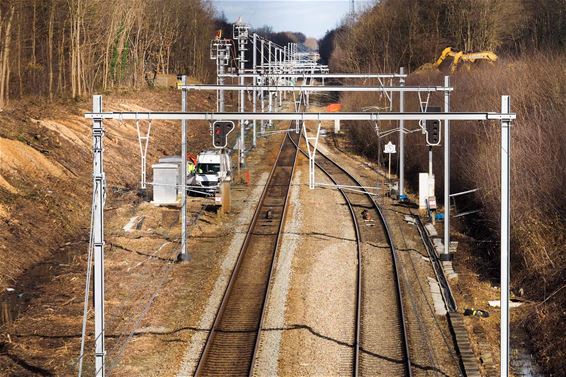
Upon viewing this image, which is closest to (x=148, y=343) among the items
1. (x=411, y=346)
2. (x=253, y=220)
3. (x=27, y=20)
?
(x=411, y=346)

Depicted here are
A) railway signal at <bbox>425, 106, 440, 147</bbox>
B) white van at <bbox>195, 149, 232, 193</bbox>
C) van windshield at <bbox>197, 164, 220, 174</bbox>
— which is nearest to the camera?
railway signal at <bbox>425, 106, 440, 147</bbox>

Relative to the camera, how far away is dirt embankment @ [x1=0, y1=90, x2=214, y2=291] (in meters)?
19.9

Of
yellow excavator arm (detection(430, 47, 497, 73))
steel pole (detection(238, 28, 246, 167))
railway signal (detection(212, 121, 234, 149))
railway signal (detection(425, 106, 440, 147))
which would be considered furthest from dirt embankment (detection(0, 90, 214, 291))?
yellow excavator arm (detection(430, 47, 497, 73))

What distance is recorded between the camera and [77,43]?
3984cm

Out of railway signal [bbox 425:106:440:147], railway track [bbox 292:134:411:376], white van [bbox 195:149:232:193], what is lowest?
railway track [bbox 292:134:411:376]

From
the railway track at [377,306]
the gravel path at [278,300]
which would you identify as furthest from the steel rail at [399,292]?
the gravel path at [278,300]

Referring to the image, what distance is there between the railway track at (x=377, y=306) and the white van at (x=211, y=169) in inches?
241

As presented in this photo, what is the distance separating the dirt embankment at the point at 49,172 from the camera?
19.9 m

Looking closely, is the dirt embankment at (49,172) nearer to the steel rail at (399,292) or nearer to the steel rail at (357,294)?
the steel rail at (357,294)

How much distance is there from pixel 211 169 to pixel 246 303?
14741mm

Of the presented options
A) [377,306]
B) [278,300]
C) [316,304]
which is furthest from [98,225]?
[377,306]

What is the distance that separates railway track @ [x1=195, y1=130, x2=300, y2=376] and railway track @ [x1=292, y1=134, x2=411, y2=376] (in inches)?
71.5

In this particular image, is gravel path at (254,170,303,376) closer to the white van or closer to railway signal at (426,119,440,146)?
railway signal at (426,119,440,146)

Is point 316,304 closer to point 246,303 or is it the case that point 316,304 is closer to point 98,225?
point 246,303
